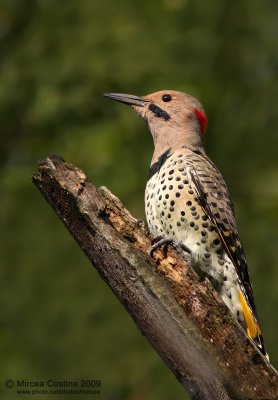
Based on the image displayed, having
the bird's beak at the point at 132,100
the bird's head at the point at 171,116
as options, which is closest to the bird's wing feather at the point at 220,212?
the bird's head at the point at 171,116

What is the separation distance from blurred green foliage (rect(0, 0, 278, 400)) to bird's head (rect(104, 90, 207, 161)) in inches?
37.7

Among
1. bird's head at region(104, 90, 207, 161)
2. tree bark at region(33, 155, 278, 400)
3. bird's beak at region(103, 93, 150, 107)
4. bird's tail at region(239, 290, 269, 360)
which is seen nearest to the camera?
tree bark at region(33, 155, 278, 400)

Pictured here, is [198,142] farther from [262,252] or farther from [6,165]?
[6,165]

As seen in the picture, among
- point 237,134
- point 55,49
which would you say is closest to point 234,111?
point 237,134

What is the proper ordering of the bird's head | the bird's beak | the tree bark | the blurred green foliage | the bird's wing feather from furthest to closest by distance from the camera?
the blurred green foliage, the bird's beak, the bird's head, the bird's wing feather, the tree bark

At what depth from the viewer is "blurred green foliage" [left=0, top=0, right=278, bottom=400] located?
22.2ft

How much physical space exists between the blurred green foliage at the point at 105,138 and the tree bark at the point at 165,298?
237 cm

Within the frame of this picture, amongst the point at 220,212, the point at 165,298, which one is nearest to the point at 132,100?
the point at 220,212

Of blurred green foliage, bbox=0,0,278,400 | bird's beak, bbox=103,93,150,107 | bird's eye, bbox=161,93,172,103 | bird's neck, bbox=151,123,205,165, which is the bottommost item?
blurred green foliage, bbox=0,0,278,400

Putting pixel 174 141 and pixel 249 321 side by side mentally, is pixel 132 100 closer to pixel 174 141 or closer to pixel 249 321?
pixel 174 141

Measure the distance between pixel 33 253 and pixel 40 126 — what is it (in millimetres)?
1320

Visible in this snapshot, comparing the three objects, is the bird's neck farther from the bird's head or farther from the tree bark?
the tree bark

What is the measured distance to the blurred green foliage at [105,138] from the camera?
676 centimetres

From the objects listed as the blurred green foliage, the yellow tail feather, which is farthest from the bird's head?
the yellow tail feather
